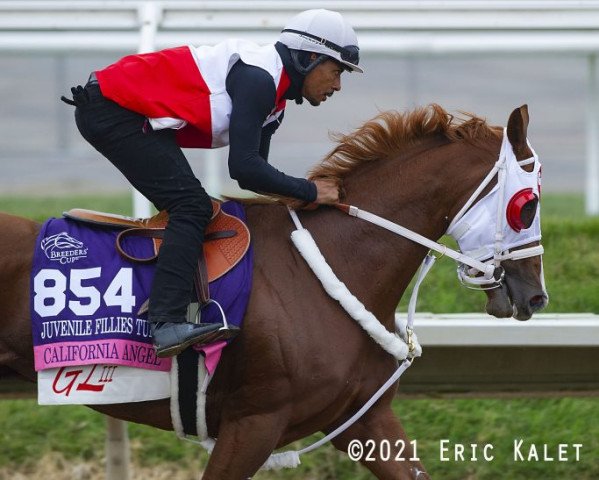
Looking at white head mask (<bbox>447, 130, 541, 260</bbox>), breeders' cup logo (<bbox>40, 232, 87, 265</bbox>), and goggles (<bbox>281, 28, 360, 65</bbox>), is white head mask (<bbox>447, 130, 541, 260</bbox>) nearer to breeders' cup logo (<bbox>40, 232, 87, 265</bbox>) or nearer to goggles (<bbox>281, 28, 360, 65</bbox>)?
goggles (<bbox>281, 28, 360, 65</bbox>)

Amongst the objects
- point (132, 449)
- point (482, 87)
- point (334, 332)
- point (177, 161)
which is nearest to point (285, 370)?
point (334, 332)

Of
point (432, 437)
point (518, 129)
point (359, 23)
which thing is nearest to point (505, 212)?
point (518, 129)

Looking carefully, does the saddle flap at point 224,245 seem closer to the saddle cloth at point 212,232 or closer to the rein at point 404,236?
the saddle cloth at point 212,232

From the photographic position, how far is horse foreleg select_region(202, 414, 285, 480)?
13.8 feet

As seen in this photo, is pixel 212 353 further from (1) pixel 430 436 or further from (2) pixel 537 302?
(1) pixel 430 436

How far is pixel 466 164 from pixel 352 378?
0.92 m

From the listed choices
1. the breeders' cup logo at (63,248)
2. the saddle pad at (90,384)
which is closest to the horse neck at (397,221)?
the saddle pad at (90,384)

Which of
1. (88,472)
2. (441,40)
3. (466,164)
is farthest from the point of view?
(441,40)

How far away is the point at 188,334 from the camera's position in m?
4.08

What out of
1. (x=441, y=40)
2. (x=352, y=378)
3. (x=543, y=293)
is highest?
(x=441, y=40)

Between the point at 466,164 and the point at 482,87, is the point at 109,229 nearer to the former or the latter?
the point at 466,164

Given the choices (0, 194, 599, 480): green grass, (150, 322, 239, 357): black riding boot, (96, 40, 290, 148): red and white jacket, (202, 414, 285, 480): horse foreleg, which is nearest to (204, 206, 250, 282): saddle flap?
(150, 322, 239, 357): black riding boot

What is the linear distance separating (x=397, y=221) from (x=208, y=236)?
0.73 m

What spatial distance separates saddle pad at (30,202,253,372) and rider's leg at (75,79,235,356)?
0.39 feet
